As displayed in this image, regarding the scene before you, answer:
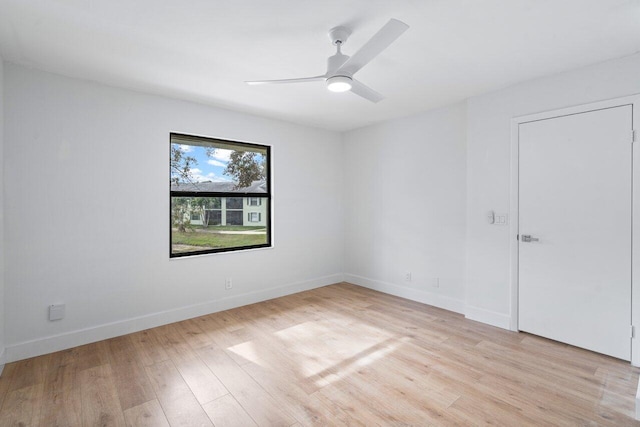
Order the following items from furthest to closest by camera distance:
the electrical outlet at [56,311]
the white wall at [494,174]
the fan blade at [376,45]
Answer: the white wall at [494,174]
the electrical outlet at [56,311]
the fan blade at [376,45]

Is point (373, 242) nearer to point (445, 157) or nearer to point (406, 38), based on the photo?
point (445, 157)

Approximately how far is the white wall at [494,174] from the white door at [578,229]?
139mm

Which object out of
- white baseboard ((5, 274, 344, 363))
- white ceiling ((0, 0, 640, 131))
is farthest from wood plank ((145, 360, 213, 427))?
white ceiling ((0, 0, 640, 131))

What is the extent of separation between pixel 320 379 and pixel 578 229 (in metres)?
2.52

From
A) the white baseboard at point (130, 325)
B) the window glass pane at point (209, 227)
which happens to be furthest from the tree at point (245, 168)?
the white baseboard at point (130, 325)

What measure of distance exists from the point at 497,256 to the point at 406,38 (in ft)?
7.57

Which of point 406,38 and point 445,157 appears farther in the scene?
point 445,157

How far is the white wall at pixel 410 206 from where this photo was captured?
361 cm

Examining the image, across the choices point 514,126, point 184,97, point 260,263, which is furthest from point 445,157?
point 184,97

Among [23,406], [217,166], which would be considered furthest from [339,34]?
[23,406]

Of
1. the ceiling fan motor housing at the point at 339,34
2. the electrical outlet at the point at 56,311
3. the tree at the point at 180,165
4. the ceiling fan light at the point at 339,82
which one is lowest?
the electrical outlet at the point at 56,311

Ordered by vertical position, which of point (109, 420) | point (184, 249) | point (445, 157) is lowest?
point (109, 420)

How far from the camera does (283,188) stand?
167 inches

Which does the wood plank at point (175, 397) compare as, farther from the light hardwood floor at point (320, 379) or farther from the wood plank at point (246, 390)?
the wood plank at point (246, 390)
